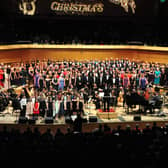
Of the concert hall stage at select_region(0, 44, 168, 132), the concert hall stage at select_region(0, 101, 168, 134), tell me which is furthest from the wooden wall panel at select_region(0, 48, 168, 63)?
the concert hall stage at select_region(0, 101, 168, 134)

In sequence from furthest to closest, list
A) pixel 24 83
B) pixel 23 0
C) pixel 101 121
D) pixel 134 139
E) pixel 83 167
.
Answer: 1. pixel 23 0
2. pixel 24 83
3. pixel 101 121
4. pixel 134 139
5. pixel 83 167

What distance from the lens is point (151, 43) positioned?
93.5 feet

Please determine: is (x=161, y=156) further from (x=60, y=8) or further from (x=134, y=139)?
(x=60, y=8)

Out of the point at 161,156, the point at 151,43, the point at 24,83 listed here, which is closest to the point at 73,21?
the point at 151,43

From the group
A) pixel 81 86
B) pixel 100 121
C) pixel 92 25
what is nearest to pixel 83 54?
pixel 92 25

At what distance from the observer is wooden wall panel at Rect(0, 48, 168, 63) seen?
2729 centimetres

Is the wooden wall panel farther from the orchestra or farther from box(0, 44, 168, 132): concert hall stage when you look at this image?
the orchestra

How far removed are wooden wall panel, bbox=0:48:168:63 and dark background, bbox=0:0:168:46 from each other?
114 centimetres

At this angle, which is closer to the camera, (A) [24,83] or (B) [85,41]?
(A) [24,83]

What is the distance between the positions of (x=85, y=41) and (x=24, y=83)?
32.8ft

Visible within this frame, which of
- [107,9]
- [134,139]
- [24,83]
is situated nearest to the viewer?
[134,139]

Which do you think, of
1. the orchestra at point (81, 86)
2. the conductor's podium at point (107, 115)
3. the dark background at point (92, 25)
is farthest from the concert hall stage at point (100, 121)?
the dark background at point (92, 25)

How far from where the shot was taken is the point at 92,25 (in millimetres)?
30547

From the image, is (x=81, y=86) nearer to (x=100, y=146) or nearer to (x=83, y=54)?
(x=83, y=54)
